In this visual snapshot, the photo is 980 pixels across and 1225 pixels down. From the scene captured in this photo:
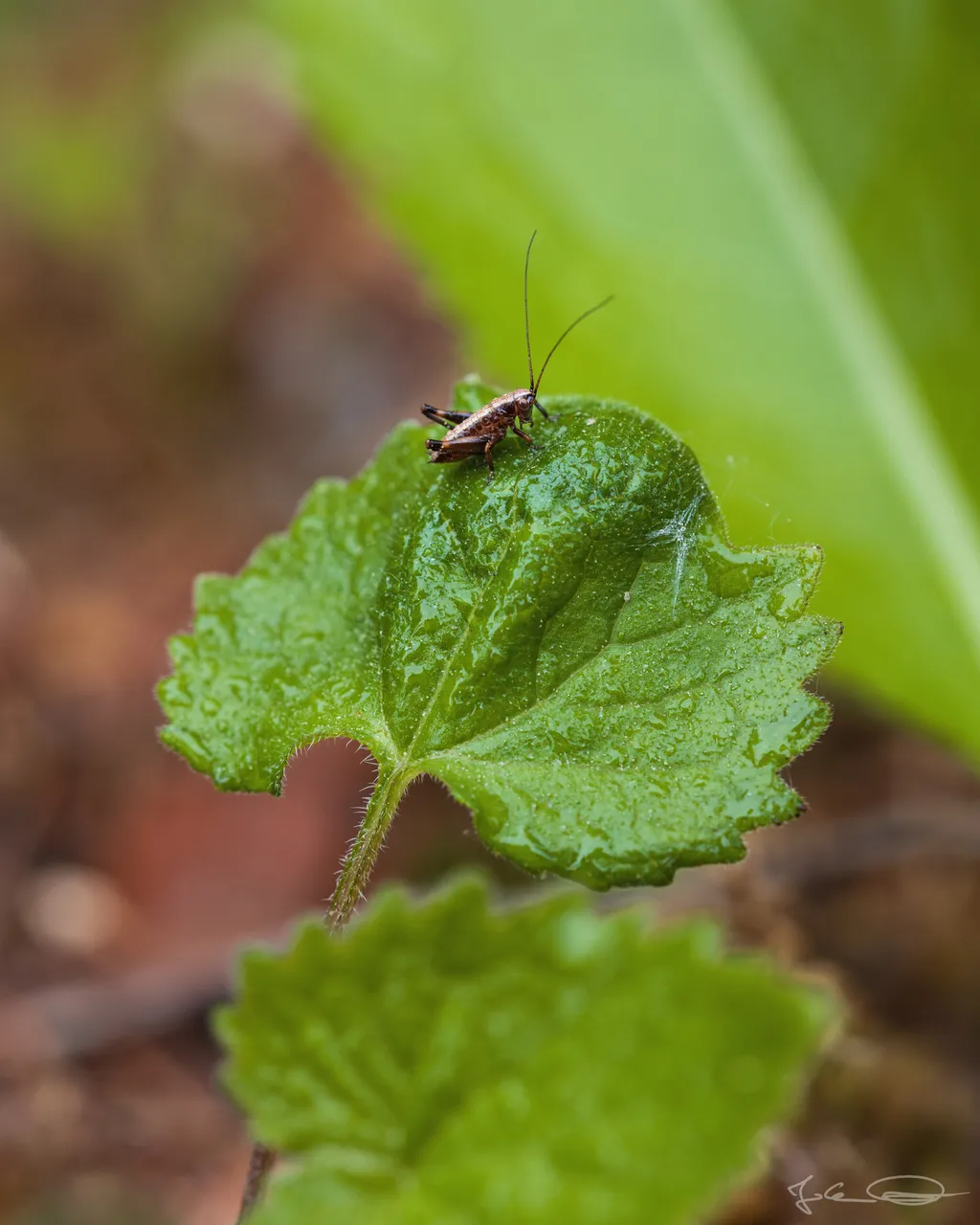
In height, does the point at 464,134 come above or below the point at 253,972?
above

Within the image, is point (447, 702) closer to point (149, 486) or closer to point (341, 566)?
point (341, 566)

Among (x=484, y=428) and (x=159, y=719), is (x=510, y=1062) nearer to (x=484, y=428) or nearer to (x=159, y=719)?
(x=484, y=428)

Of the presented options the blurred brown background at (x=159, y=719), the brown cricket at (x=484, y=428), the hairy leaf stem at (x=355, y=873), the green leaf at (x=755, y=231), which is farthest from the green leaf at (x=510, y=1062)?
the green leaf at (x=755, y=231)

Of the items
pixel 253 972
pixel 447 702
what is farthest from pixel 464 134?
pixel 253 972

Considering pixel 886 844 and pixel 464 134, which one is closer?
pixel 886 844
